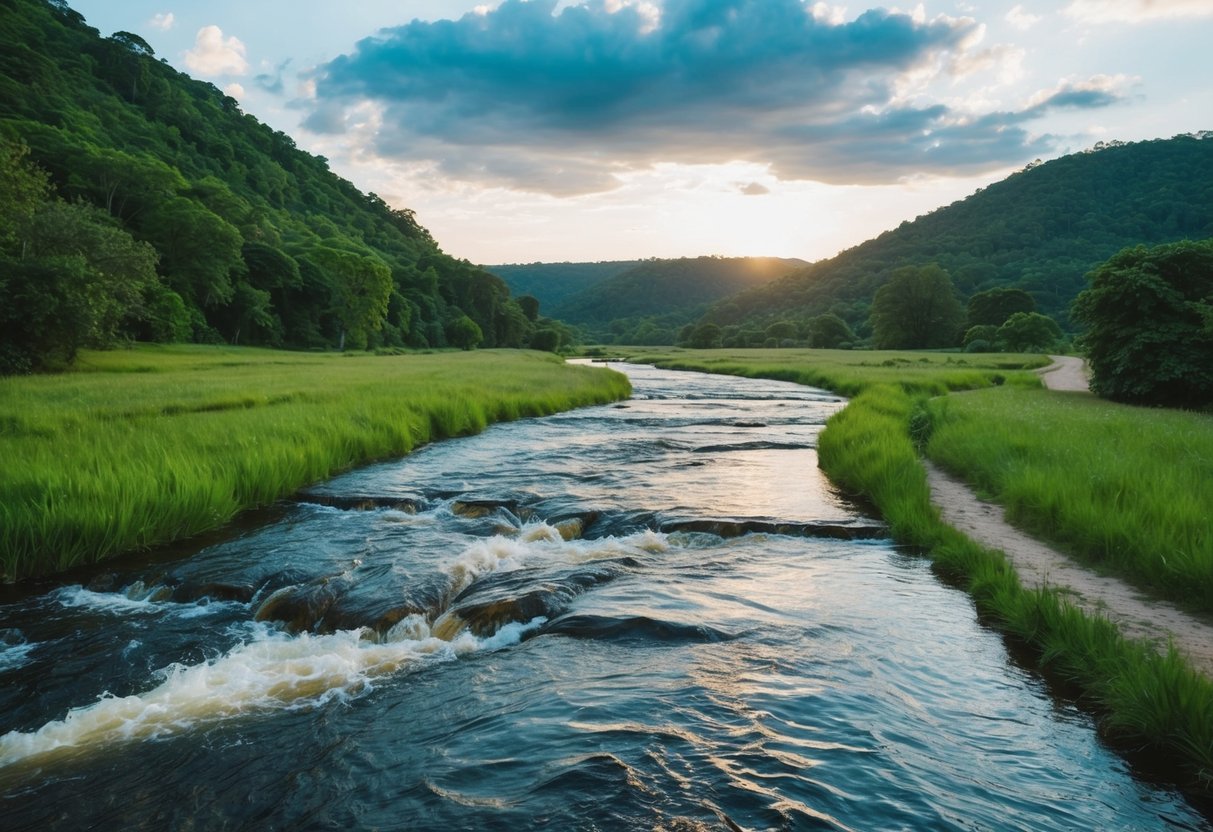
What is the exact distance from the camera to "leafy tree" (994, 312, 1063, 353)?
85438 millimetres

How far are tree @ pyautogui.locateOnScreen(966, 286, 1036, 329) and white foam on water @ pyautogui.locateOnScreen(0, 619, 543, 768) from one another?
112377mm

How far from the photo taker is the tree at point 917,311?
10600 centimetres

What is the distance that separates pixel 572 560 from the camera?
28.9 feet

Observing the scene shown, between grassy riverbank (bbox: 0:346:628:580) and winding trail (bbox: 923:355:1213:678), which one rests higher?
grassy riverbank (bbox: 0:346:628:580)

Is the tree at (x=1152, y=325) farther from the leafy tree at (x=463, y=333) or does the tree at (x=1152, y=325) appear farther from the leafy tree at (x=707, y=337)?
the leafy tree at (x=707, y=337)

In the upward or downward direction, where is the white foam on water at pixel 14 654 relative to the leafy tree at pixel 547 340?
downward

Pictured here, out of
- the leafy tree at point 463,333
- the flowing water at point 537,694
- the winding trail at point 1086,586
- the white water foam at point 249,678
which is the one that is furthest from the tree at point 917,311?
the white water foam at point 249,678

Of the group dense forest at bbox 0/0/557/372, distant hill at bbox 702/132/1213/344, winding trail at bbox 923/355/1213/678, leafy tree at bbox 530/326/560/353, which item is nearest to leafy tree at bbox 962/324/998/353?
distant hill at bbox 702/132/1213/344

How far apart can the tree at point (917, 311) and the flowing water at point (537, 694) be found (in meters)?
106

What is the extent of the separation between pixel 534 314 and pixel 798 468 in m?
157

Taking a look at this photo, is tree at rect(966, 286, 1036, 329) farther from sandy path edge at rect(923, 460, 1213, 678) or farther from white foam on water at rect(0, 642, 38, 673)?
white foam on water at rect(0, 642, 38, 673)

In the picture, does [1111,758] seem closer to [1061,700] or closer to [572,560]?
[1061,700]

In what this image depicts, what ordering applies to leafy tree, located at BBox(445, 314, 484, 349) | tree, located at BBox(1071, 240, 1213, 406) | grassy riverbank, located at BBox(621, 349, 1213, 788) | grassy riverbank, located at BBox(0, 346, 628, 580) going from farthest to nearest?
leafy tree, located at BBox(445, 314, 484, 349)
tree, located at BBox(1071, 240, 1213, 406)
grassy riverbank, located at BBox(0, 346, 628, 580)
grassy riverbank, located at BBox(621, 349, 1213, 788)

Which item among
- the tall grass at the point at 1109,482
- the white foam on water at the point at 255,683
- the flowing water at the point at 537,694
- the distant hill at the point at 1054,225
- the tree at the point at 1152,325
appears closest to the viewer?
the flowing water at the point at 537,694
